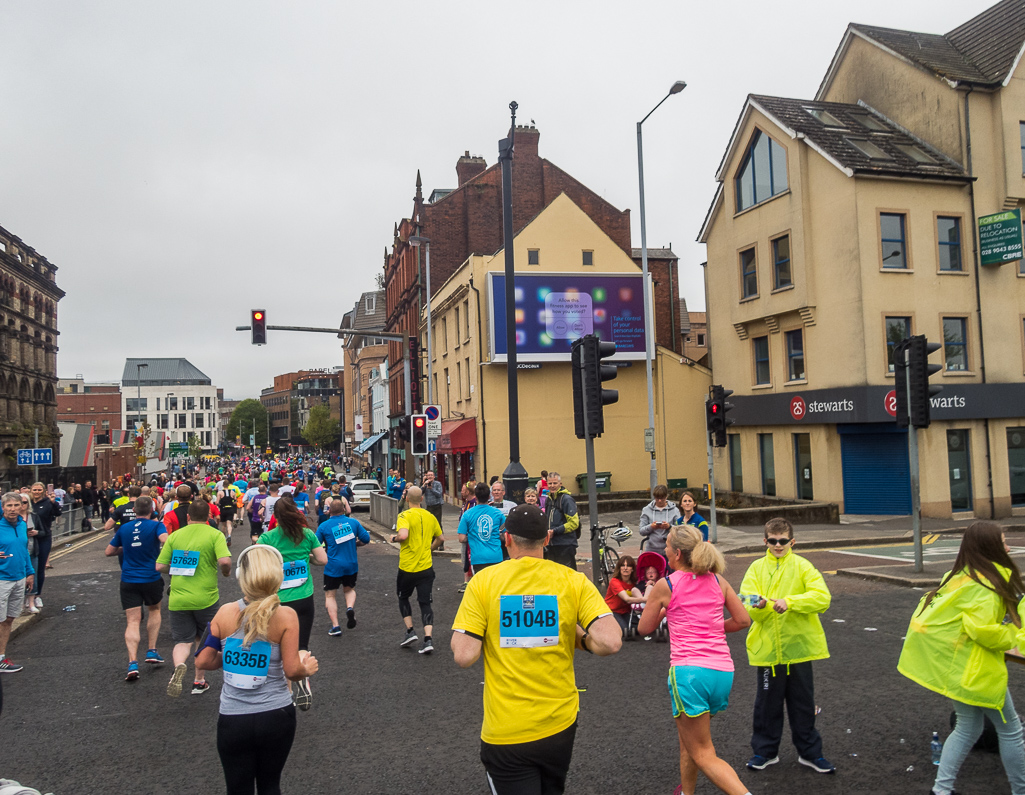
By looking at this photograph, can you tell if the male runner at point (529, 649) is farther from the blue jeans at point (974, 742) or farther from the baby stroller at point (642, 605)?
the baby stroller at point (642, 605)

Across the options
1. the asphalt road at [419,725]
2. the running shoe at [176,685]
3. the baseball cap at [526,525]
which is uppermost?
the baseball cap at [526,525]

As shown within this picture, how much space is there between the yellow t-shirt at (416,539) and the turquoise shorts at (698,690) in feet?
16.4

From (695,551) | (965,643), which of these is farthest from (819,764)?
(695,551)

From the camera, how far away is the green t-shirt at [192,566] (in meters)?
7.33

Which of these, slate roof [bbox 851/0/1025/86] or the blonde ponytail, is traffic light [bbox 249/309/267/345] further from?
slate roof [bbox 851/0/1025/86]

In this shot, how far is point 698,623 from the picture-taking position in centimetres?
459

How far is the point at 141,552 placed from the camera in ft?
26.8

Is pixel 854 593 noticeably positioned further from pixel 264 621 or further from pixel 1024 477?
pixel 1024 477

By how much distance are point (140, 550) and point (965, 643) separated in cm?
738

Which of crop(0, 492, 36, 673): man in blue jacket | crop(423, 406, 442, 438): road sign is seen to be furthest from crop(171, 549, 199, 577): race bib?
crop(423, 406, 442, 438): road sign

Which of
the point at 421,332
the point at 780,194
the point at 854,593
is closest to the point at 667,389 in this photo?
the point at 780,194

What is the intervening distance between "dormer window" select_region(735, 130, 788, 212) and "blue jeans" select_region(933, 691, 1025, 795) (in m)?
21.8

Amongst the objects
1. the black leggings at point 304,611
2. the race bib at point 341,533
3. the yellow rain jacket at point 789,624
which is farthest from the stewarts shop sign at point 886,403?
the yellow rain jacket at point 789,624

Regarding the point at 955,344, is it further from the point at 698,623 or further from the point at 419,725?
the point at 698,623
